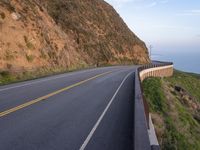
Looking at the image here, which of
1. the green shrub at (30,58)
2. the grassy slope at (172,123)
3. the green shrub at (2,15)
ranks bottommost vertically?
the grassy slope at (172,123)

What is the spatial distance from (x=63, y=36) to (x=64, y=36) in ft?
5.56

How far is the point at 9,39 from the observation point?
117 ft

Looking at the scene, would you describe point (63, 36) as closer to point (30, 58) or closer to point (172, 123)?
point (30, 58)

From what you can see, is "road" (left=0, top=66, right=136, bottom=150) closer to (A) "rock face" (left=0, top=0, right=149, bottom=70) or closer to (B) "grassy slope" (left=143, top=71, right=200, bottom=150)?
(B) "grassy slope" (left=143, top=71, right=200, bottom=150)

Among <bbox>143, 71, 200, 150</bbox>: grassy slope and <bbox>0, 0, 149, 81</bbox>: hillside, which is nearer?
<bbox>143, 71, 200, 150</bbox>: grassy slope

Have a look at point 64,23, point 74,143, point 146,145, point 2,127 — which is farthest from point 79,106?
point 64,23

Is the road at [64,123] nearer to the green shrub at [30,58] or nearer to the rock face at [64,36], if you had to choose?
the rock face at [64,36]

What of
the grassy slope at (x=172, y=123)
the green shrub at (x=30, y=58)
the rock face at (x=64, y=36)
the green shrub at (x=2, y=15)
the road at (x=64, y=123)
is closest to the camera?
the road at (x=64, y=123)

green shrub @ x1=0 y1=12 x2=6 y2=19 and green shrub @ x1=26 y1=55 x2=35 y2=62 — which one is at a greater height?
green shrub @ x1=0 y1=12 x2=6 y2=19

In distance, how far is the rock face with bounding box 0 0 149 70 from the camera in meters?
36.9

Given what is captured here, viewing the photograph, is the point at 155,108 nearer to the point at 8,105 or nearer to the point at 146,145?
the point at 8,105

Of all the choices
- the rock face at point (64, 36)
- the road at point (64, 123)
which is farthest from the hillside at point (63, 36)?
the road at point (64, 123)

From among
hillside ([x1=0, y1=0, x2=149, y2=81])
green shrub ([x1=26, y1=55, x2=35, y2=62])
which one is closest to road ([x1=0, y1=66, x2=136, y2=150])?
hillside ([x1=0, y1=0, x2=149, y2=81])

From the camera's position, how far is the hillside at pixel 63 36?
3675cm
